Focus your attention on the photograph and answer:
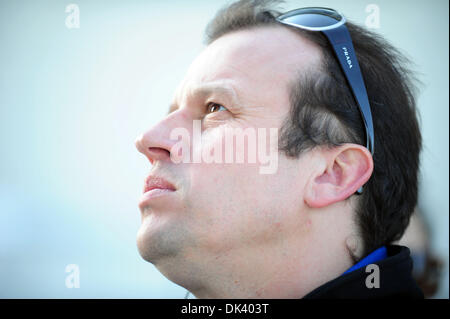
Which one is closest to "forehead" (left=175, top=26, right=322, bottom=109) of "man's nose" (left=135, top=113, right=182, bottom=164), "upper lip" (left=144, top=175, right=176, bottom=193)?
"man's nose" (left=135, top=113, right=182, bottom=164)

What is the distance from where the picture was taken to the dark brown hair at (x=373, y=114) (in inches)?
64.7

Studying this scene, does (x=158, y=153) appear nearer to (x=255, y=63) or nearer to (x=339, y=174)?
(x=255, y=63)

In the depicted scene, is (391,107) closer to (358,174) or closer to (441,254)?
(358,174)

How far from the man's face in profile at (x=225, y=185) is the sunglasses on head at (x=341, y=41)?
0.17 m

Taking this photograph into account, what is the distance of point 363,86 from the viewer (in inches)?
68.1

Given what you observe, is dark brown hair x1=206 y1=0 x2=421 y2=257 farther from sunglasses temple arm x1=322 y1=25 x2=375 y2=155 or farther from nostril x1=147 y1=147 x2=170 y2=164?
nostril x1=147 y1=147 x2=170 y2=164

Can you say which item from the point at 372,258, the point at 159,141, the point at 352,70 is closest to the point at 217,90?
the point at 159,141

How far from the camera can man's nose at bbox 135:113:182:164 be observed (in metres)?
1.62

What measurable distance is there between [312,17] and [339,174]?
2.40 ft

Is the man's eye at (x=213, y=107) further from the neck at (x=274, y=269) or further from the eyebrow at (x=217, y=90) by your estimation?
the neck at (x=274, y=269)

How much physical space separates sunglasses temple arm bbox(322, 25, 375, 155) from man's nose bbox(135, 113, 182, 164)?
2.39ft
